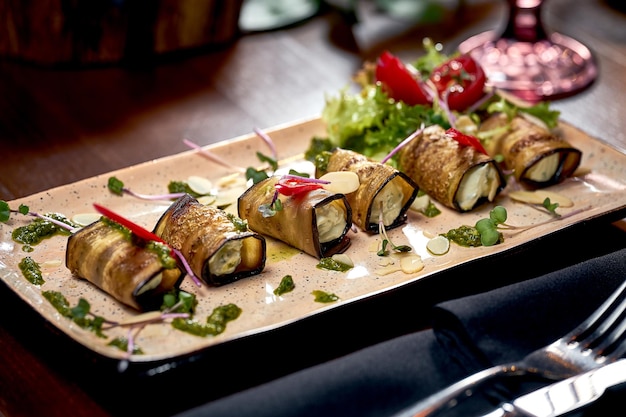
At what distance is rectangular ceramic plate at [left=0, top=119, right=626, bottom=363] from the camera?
99.0 inches

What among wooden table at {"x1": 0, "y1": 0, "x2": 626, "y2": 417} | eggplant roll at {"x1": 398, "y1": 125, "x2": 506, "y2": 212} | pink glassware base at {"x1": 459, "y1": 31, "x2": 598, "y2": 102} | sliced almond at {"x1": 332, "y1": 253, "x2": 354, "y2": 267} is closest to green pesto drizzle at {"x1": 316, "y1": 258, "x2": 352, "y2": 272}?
sliced almond at {"x1": 332, "y1": 253, "x2": 354, "y2": 267}

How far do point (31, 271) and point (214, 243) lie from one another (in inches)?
23.5

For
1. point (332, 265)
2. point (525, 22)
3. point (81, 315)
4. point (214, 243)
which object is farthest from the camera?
point (525, 22)

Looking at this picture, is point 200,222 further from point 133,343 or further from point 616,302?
point 616,302

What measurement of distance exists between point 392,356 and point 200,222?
805 mm

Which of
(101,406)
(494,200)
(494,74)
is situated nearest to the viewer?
(101,406)

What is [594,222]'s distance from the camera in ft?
10.0

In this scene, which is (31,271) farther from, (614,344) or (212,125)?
(614,344)

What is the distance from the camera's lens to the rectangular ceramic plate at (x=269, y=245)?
8.25 feet

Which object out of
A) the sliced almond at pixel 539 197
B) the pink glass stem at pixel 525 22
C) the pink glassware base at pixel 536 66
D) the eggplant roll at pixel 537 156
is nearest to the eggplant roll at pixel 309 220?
the sliced almond at pixel 539 197

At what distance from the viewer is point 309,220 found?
9.45ft

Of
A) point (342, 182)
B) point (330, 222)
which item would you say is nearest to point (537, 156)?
point (342, 182)

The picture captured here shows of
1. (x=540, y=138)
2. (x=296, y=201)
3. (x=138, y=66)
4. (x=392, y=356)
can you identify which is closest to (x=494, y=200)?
(x=540, y=138)

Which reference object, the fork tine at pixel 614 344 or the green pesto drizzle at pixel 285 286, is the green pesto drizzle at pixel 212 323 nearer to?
the green pesto drizzle at pixel 285 286
